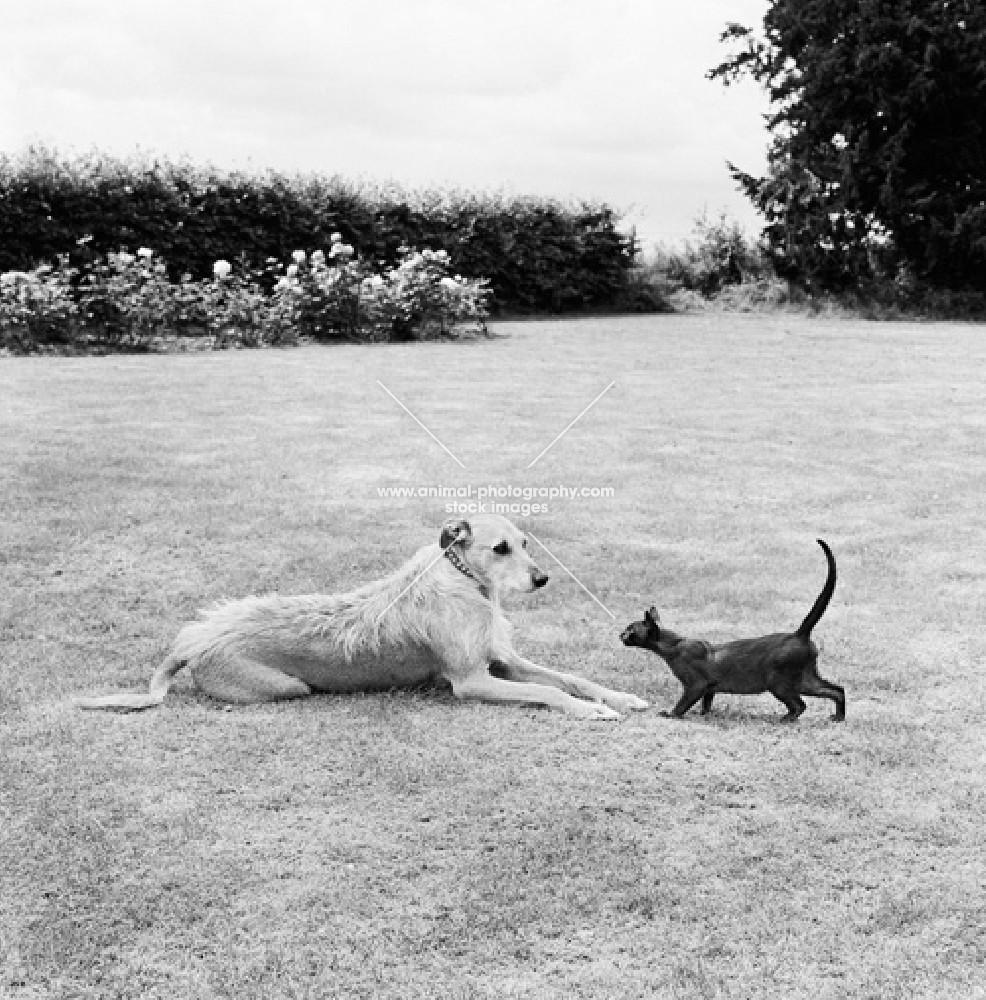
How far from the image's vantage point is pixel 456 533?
589 centimetres

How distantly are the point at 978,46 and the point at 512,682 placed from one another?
2726 centimetres

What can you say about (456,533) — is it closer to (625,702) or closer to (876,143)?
(625,702)

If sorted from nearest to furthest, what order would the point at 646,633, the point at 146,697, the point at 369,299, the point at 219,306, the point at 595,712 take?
the point at 646,633 → the point at 595,712 → the point at 146,697 → the point at 219,306 → the point at 369,299

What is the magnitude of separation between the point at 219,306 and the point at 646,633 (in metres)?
16.9

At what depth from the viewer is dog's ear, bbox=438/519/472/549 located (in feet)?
19.3

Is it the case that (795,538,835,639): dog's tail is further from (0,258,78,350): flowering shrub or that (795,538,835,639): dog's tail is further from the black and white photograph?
(0,258,78,350): flowering shrub

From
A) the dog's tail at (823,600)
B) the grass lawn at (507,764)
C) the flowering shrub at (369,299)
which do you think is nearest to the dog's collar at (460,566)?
the grass lawn at (507,764)

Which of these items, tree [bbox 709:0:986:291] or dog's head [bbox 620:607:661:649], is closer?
dog's head [bbox 620:607:661:649]

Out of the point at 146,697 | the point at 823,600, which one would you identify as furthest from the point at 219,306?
the point at 823,600

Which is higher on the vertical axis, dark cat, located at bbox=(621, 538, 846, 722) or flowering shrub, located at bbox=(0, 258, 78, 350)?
flowering shrub, located at bbox=(0, 258, 78, 350)

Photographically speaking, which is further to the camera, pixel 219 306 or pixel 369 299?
pixel 369 299

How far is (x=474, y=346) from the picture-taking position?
69.7 ft

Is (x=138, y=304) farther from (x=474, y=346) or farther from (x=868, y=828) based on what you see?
(x=868, y=828)

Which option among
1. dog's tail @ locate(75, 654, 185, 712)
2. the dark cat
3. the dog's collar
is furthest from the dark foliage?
the dark cat
